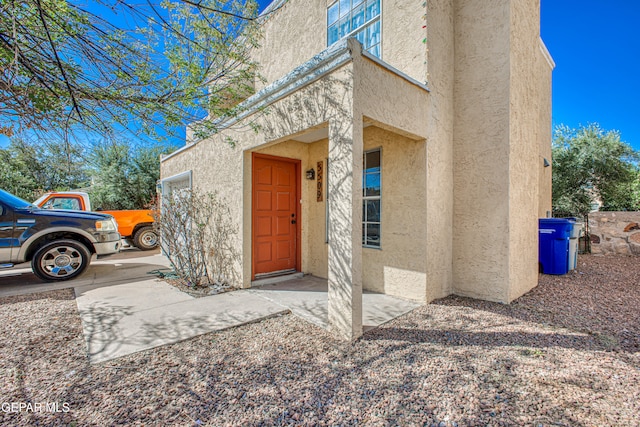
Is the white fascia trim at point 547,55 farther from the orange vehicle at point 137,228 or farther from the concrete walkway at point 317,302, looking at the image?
the orange vehicle at point 137,228

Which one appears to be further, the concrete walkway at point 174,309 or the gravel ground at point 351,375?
the concrete walkway at point 174,309

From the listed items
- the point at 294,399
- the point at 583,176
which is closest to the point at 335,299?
the point at 294,399

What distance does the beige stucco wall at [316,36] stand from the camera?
4.26 meters

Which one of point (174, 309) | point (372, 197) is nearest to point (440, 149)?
point (372, 197)

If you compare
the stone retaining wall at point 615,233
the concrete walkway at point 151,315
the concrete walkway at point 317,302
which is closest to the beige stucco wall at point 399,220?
the concrete walkway at point 317,302

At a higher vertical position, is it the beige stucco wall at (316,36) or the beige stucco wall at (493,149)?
the beige stucco wall at (316,36)

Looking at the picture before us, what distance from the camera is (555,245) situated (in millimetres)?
5895

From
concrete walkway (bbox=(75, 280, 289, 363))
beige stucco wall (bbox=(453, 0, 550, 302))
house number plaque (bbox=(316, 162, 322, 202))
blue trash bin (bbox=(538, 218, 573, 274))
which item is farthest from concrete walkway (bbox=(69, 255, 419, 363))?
blue trash bin (bbox=(538, 218, 573, 274))

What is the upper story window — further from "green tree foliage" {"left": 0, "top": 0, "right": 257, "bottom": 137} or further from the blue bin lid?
the blue bin lid

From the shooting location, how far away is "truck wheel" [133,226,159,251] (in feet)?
35.0

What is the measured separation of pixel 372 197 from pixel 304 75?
7.44 ft

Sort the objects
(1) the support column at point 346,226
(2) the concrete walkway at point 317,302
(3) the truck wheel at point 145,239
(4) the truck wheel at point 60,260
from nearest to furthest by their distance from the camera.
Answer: (1) the support column at point 346,226 → (2) the concrete walkway at point 317,302 → (4) the truck wheel at point 60,260 → (3) the truck wheel at point 145,239

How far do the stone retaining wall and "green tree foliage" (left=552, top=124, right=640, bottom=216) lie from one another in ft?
9.12

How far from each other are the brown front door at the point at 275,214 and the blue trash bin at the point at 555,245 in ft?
17.1
